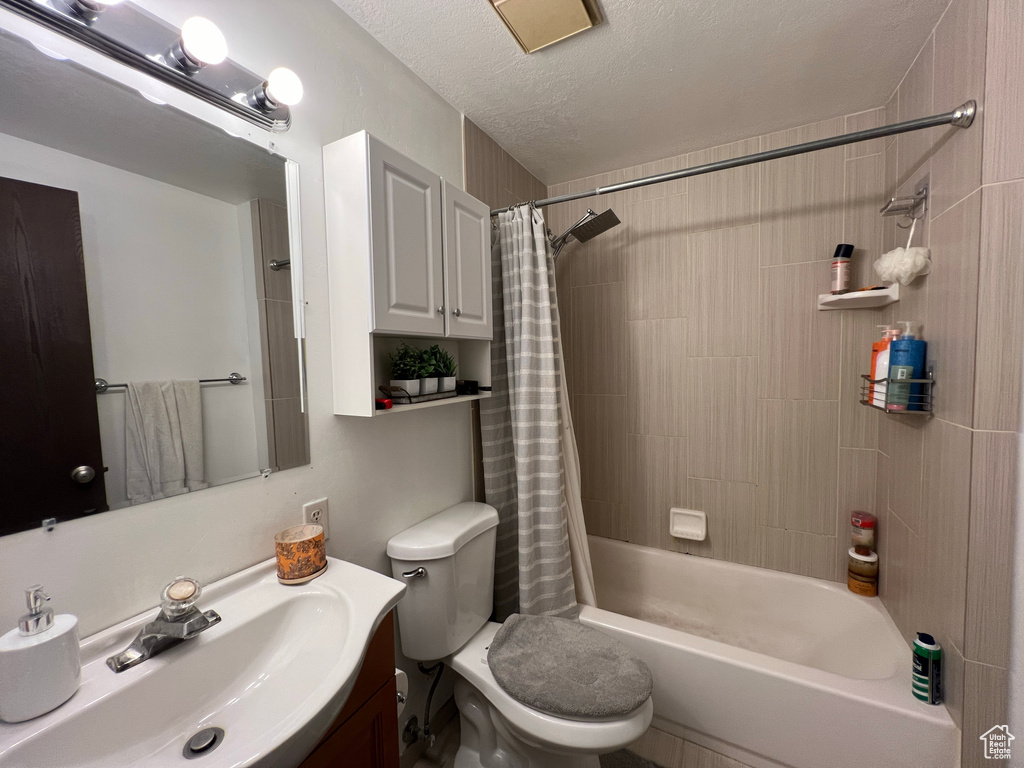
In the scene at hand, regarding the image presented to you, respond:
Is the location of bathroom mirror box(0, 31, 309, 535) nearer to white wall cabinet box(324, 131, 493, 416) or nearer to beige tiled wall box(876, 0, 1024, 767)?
white wall cabinet box(324, 131, 493, 416)

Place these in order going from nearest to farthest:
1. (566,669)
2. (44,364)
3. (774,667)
Answer: 1. (44,364)
2. (566,669)
3. (774,667)

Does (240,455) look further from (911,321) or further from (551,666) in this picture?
(911,321)

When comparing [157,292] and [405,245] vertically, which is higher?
[405,245]

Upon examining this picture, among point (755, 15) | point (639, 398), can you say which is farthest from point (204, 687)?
point (755, 15)

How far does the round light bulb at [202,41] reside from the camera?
77 cm

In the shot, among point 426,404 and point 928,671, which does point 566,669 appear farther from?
point 928,671

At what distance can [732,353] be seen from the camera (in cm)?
193

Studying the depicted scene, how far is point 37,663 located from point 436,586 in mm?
845

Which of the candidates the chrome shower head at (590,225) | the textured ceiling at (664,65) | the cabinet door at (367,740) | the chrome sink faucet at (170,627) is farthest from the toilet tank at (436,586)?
the textured ceiling at (664,65)

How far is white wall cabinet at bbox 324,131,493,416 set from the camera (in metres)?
1.08

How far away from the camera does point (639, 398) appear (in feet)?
7.07

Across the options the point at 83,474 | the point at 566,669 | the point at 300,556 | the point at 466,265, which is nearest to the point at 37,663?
the point at 83,474

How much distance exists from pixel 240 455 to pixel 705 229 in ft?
6.64

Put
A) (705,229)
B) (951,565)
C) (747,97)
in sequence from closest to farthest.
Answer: (951,565), (747,97), (705,229)
